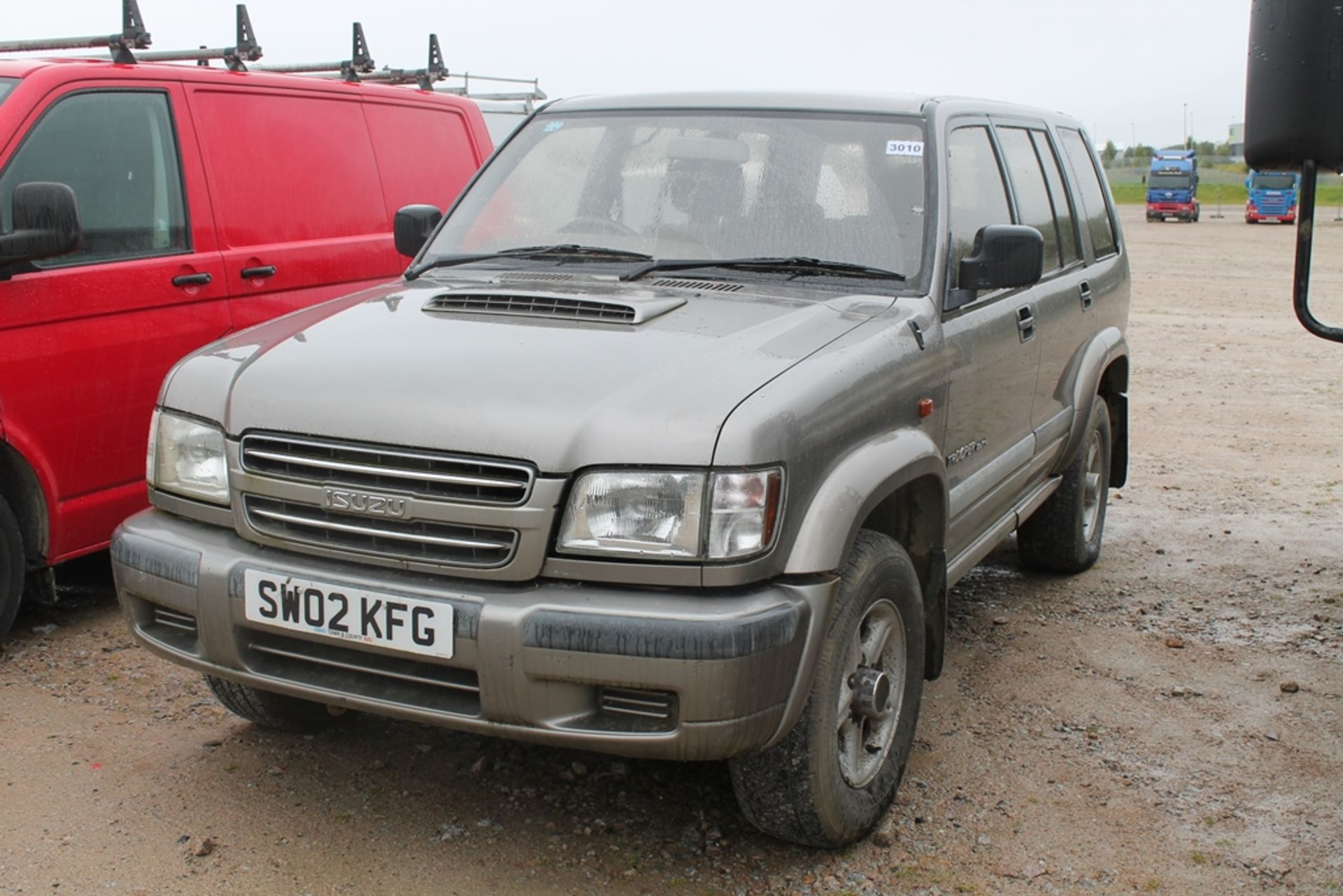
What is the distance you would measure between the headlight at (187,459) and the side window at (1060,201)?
10.6ft

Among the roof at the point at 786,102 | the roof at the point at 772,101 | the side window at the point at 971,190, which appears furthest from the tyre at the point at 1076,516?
the roof at the point at 772,101

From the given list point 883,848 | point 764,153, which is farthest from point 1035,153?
point 883,848

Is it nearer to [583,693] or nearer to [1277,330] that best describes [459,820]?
[583,693]

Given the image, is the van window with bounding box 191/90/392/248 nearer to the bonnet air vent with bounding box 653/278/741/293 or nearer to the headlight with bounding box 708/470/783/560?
the bonnet air vent with bounding box 653/278/741/293

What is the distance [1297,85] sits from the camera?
262cm

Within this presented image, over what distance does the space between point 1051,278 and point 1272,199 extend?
44781 mm

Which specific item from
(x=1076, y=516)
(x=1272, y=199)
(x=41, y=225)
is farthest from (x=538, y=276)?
(x=1272, y=199)

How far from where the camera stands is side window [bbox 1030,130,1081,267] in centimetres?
507

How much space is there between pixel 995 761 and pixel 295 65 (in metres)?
5.05

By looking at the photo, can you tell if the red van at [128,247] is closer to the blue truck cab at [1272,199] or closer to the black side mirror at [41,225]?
the black side mirror at [41,225]

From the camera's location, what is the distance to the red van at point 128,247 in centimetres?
434

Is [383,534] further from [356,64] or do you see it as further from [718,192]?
[356,64]

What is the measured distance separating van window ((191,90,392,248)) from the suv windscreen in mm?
1266

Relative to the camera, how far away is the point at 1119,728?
13.6 ft
